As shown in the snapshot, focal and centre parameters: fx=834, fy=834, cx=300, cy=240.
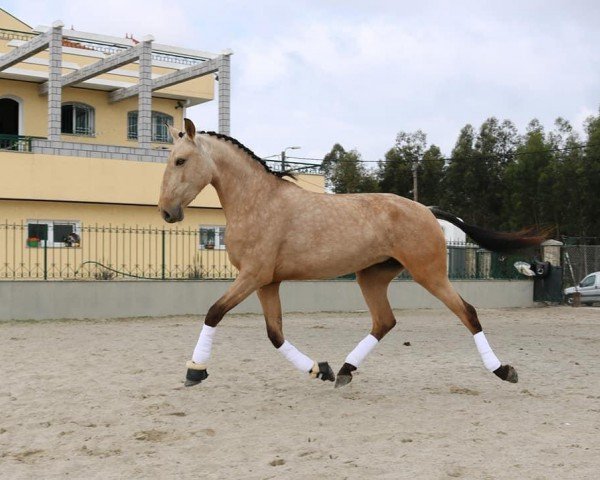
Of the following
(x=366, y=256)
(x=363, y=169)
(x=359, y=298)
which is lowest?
(x=359, y=298)

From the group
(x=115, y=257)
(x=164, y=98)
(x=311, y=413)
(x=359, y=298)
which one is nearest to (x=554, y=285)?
(x=359, y=298)

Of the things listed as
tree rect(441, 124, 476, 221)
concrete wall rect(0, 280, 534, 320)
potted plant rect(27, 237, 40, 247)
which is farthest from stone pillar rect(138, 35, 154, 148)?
tree rect(441, 124, 476, 221)

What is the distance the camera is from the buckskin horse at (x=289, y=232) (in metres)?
7.46

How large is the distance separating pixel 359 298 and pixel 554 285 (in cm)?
768

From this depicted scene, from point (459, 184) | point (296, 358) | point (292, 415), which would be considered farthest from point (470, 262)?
point (459, 184)

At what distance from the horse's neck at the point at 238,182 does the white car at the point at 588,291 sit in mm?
20610

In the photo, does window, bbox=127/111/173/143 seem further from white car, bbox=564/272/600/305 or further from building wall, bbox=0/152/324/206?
white car, bbox=564/272/600/305

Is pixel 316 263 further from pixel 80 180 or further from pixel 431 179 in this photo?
pixel 431 179

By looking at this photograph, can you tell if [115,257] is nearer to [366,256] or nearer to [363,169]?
[366,256]

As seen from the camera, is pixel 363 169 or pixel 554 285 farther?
pixel 363 169

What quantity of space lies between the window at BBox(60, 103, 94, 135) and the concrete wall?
45.9ft

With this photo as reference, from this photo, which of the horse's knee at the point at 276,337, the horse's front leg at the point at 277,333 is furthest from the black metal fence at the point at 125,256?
the horse's knee at the point at 276,337

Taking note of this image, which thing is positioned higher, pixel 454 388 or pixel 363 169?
pixel 363 169

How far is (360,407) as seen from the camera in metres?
7.09
